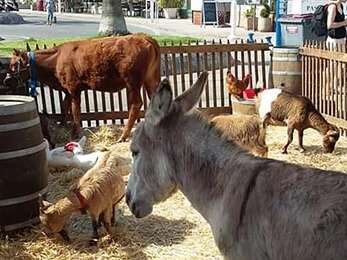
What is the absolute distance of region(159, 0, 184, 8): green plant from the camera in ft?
134

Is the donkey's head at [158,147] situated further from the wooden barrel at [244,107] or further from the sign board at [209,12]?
the sign board at [209,12]

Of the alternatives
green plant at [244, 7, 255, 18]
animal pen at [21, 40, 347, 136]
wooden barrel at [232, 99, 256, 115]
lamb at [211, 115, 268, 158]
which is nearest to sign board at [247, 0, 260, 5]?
green plant at [244, 7, 255, 18]

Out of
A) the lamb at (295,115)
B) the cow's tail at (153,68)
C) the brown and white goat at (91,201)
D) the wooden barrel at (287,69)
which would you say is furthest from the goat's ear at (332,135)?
the brown and white goat at (91,201)

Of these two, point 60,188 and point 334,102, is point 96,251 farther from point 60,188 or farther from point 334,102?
point 334,102

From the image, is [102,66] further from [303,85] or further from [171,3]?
[171,3]

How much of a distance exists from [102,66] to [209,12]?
2526cm

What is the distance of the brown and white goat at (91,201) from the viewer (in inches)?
210

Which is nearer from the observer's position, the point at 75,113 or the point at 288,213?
the point at 288,213

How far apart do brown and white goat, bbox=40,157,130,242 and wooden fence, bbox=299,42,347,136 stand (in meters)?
5.17

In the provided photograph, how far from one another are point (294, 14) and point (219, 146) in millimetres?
10058

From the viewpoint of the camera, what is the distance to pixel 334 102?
10.0m

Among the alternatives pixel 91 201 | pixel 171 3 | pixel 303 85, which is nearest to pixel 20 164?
pixel 91 201

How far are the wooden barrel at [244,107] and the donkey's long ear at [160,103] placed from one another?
662cm

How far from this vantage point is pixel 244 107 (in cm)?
1010
